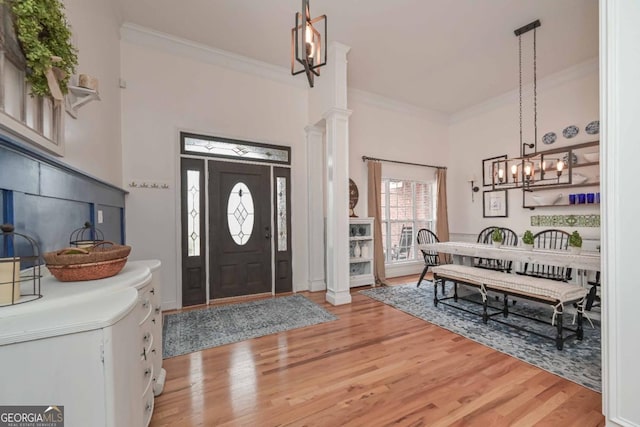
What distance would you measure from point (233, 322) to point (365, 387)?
1.76 m

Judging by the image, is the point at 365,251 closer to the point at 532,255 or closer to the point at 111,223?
the point at 532,255

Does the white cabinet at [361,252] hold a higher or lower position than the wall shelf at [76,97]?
lower

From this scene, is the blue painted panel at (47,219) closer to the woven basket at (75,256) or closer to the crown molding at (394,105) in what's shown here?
the woven basket at (75,256)

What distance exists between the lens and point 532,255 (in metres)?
2.97

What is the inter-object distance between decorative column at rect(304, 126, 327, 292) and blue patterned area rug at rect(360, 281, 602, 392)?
1.04 metres

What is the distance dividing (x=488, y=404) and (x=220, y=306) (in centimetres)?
308

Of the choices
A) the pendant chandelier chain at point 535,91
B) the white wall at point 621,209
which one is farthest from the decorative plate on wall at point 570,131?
the white wall at point 621,209

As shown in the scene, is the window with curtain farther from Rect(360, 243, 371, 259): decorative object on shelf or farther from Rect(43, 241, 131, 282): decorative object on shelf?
Rect(43, 241, 131, 282): decorative object on shelf

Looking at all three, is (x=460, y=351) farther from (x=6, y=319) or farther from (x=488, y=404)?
(x=6, y=319)

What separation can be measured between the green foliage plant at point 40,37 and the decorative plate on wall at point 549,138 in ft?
20.2

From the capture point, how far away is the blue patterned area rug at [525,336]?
2112 millimetres

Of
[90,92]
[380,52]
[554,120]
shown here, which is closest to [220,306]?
[90,92]

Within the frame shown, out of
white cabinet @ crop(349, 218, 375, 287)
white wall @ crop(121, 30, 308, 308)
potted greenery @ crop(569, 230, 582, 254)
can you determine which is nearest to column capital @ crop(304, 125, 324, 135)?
white wall @ crop(121, 30, 308, 308)

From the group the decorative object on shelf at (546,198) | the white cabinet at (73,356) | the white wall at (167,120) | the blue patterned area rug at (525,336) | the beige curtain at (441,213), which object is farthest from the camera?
the beige curtain at (441,213)
